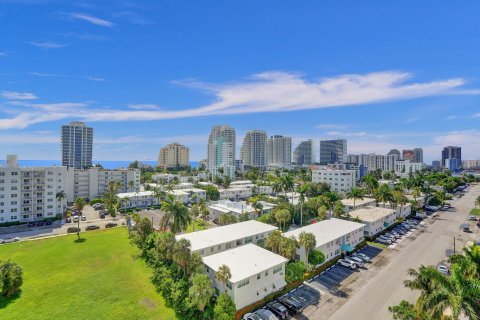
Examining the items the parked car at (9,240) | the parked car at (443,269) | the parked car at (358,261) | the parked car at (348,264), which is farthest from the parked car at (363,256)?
the parked car at (9,240)

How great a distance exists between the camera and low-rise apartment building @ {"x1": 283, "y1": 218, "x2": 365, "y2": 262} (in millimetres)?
40681

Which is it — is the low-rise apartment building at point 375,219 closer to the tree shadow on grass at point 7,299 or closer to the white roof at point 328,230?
the white roof at point 328,230

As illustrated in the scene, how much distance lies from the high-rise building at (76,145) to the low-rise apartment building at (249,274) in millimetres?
165636

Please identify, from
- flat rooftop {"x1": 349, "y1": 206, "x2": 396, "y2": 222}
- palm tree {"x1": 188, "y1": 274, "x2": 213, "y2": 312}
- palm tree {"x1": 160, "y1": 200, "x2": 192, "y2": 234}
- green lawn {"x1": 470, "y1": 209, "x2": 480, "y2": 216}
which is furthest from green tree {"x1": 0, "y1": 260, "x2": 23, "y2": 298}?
green lawn {"x1": 470, "y1": 209, "x2": 480, "y2": 216}

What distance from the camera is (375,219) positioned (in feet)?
181

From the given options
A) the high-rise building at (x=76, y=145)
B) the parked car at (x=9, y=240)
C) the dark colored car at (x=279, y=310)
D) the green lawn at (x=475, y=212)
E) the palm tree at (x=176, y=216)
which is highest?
the high-rise building at (x=76, y=145)

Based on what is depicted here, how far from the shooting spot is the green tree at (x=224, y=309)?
24953mm

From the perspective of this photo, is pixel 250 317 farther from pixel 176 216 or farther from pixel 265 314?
pixel 176 216

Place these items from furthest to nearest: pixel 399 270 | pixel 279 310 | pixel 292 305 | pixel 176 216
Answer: pixel 176 216, pixel 399 270, pixel 292 305, pixel 279 310

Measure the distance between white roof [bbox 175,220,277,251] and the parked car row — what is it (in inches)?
979

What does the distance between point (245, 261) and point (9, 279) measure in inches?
1203

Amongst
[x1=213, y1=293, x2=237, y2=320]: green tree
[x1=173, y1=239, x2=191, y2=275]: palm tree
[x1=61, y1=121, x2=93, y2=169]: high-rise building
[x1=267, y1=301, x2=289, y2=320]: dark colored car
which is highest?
[x1=61, y1=121, x2=93, y2=169]: high-rise building

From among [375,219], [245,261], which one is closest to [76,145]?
[245,261]

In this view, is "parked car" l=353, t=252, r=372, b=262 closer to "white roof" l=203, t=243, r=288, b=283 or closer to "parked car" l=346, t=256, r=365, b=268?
"parked car" l=346, t=256, r=365, b=268
